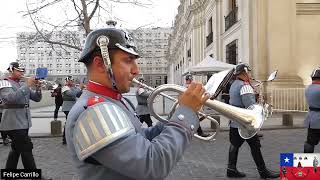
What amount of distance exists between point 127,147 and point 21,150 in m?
4.63

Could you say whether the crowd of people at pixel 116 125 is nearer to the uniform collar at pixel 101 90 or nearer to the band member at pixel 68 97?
the uniform collar at pixel 101 90

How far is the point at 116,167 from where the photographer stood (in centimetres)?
190

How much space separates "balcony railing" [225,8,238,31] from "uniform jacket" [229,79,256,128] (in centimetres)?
1579

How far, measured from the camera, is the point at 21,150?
6.07m

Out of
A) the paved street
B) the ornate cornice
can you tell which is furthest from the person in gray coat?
the ornate cornice

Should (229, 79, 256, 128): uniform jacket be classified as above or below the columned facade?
below

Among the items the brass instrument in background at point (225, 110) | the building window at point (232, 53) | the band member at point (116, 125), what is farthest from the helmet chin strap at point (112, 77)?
the building window at point (232, 53)

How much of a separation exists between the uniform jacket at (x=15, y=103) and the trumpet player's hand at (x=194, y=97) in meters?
4.60

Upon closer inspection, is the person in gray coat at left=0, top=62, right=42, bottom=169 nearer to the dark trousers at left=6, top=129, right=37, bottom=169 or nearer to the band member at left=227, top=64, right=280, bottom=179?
the dark trousers at left=6, top=129, right=37, bottom=169

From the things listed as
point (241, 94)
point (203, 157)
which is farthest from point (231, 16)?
point (241, 94)

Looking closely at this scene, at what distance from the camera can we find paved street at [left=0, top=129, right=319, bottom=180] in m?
7.26

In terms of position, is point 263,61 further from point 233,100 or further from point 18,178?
point 18,178

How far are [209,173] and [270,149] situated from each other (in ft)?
9.37

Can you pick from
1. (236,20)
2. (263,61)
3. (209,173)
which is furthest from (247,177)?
(236,20)
